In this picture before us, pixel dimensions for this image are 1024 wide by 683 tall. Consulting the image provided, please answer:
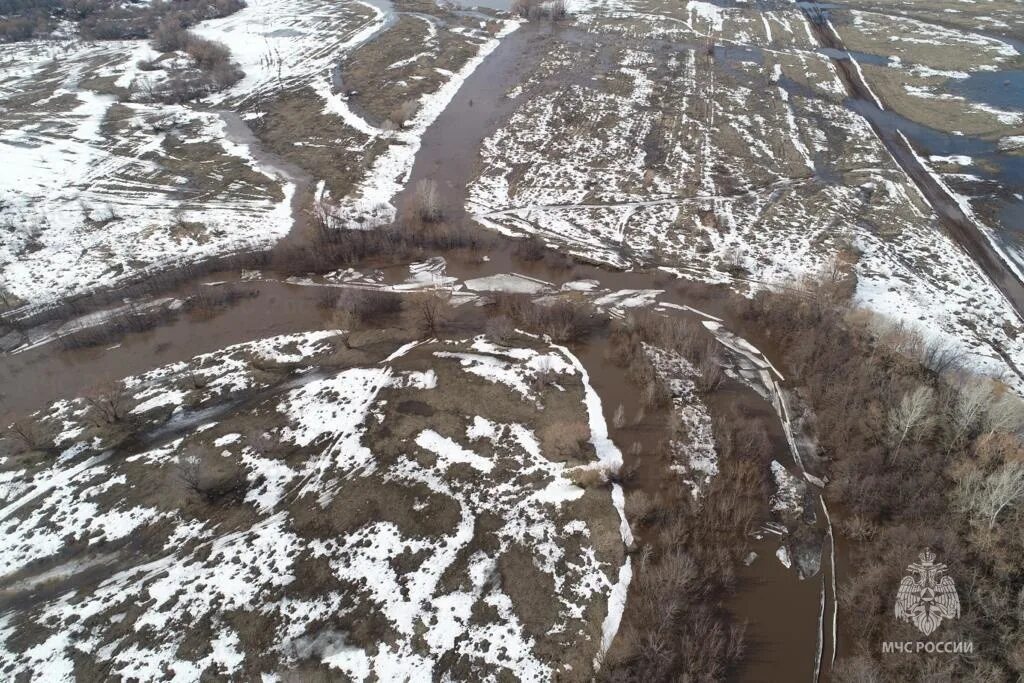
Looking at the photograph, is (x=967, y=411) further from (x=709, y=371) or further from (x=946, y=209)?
(x=946, y=209)

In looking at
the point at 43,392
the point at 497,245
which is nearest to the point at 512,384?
the point at 497,245

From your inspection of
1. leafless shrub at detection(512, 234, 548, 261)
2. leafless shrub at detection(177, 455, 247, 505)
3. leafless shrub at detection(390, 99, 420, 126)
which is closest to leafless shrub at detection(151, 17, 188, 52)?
leafless shrub at detection(390, 99, 420, 126)

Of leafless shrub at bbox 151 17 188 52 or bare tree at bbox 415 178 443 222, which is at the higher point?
leafless shrub at bbox 151 17 188 52

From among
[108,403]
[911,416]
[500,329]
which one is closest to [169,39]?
[108,403]

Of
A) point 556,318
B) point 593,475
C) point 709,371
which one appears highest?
point 556,318

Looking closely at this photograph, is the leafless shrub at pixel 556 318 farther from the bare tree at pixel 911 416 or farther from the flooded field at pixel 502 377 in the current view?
the bare tree at pixel 911 416

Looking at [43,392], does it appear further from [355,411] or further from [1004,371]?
[1004,371]

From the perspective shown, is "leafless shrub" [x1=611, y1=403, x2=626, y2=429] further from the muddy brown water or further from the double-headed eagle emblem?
the double-headed eagle emblem
